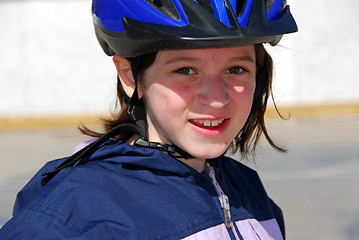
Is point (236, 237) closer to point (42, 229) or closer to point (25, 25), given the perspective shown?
point (42, 229)

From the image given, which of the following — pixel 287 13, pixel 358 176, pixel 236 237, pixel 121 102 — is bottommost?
pixel 358 176

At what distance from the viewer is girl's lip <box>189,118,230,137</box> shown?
1.95 metres

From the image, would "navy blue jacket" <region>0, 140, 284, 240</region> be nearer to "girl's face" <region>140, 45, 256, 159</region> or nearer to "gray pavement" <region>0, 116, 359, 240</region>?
"girl's face" <region>140, 45, 256, 159</region>

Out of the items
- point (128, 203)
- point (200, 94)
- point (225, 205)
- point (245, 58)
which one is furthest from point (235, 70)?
point (128, 203)

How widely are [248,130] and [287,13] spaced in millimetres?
504

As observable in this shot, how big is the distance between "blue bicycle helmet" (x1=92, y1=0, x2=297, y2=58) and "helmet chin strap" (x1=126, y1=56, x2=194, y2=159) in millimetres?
55

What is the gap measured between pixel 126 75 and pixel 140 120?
149 millimetres

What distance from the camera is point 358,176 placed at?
7695mm

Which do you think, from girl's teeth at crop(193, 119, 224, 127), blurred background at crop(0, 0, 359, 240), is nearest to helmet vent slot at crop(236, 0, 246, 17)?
girl's teeth at crop(193, 119, 224, 127)

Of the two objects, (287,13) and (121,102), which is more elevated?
(287,13)

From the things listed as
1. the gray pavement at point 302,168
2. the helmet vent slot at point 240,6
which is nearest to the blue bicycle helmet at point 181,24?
the helmet vent slot at point 240,6

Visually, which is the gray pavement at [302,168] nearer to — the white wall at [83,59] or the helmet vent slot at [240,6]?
the white wall at [83,59]

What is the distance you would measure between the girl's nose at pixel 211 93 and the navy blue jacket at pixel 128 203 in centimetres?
21

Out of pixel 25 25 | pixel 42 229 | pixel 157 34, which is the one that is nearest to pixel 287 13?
pixel 157 34
